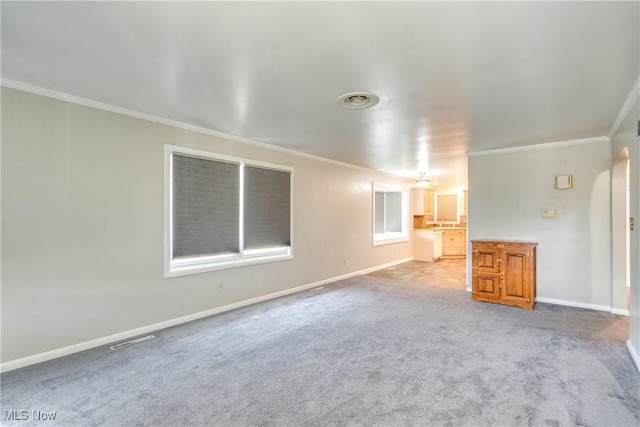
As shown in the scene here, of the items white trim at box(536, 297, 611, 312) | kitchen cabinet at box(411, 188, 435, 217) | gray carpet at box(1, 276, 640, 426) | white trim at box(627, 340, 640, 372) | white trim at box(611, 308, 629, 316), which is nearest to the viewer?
gray carpet at box(1, 276, 640, 426)

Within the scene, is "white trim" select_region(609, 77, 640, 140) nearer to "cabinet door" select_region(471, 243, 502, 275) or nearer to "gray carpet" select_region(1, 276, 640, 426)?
"cabinet door" select_region(471, 243, 502, 275)

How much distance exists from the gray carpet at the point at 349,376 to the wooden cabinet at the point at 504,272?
53cm

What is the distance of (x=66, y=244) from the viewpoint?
288 centimetres

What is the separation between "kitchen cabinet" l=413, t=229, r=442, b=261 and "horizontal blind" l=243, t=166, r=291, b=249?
5130mm

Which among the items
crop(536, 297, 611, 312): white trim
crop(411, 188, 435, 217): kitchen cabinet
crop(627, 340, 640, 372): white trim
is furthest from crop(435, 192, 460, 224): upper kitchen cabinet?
crop(627, 340, 640, 372): white trim

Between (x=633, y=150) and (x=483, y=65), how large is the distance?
1.84m

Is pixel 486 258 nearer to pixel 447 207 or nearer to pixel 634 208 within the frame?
pixel 634 208

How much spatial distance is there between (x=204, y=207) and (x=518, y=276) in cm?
438

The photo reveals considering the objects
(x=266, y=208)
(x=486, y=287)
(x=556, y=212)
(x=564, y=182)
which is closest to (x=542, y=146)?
(x=564, y=182)

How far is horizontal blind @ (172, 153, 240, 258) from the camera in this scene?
3717 mm

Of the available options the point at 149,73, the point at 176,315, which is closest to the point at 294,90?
the point at 149,73

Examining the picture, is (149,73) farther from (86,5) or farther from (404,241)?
(404,241)

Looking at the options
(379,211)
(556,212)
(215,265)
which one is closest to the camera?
(215,265)

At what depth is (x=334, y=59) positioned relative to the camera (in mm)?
2172
